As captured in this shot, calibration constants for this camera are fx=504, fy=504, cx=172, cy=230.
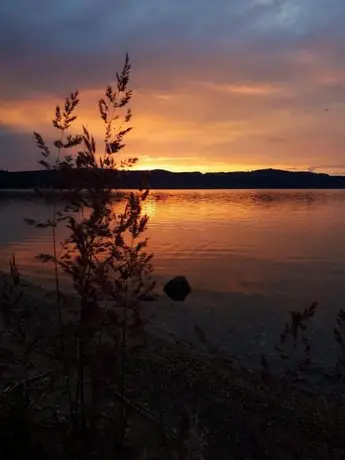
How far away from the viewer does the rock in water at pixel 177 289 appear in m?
16.3

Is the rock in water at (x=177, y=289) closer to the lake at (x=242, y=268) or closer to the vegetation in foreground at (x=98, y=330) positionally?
the lake at (x=242, y=268)

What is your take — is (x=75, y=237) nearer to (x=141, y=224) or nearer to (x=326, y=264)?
(x=141, y=224)

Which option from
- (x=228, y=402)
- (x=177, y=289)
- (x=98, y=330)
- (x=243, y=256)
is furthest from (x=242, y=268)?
(x=98, y=330)

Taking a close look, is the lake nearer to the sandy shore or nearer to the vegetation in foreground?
the vegetation in foreground

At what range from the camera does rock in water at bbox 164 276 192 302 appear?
53.6ft

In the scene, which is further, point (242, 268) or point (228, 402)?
point (242, 268)

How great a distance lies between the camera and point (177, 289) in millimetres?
16734

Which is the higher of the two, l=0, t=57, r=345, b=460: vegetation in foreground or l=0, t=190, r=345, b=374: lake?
l=0, t=57, r=345, b=460: vegetation in foreground

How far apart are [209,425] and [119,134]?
3952 millimetres

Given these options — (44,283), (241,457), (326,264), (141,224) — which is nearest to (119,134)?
(141,224)

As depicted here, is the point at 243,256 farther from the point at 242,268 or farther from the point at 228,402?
the point at 228,402

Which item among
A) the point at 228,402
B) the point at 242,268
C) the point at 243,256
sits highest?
the point at 228,402

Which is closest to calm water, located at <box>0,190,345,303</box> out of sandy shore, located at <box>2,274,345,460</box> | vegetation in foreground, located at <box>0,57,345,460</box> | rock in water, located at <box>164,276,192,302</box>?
rock in water, located at <box>164,276,192,302</box>

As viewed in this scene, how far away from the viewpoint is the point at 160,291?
688 inches
